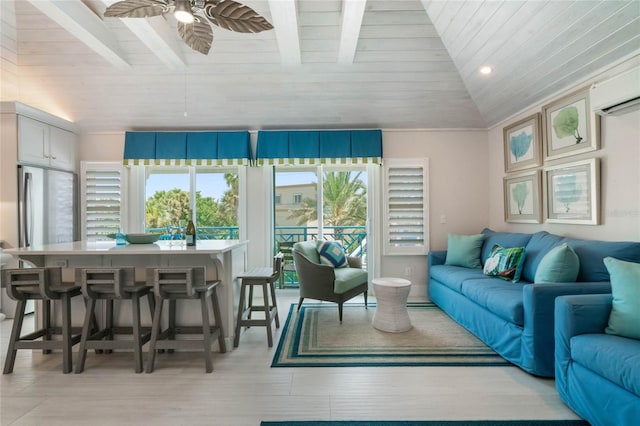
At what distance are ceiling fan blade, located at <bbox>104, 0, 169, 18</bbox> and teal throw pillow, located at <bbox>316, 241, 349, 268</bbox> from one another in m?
2.95

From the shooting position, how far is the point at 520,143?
13.1 ft

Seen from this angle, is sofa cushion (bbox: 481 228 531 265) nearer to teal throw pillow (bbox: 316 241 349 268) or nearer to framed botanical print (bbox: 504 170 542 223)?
framed botanical print (bbox: 504 170 542 223)

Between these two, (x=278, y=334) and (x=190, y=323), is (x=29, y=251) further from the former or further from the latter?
(x=278, y=334)

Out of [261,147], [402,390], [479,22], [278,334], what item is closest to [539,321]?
[402,390]

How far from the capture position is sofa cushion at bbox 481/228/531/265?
355 centimetres

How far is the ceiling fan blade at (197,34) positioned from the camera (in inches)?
86.9

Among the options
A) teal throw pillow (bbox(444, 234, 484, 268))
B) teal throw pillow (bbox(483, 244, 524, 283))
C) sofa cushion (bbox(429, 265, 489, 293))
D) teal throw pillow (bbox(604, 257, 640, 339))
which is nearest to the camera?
teal throw pillow (bbox(604, 257, 640, 339))

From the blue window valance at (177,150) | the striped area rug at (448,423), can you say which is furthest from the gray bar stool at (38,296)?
the blue window valance at (177,150)

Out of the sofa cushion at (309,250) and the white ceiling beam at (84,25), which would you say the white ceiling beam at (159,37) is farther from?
the sofa cushion at (309,250)

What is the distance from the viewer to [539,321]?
2.31m

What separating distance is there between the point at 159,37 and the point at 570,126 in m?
4.18

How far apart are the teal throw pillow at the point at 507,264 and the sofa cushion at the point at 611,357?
1.36m

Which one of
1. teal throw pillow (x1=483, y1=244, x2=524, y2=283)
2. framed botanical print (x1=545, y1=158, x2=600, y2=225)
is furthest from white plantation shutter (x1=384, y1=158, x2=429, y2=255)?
framed botanical print (x1=545, y1=158, x2=600, y2=225)

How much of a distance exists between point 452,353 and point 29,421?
3.04 metres
